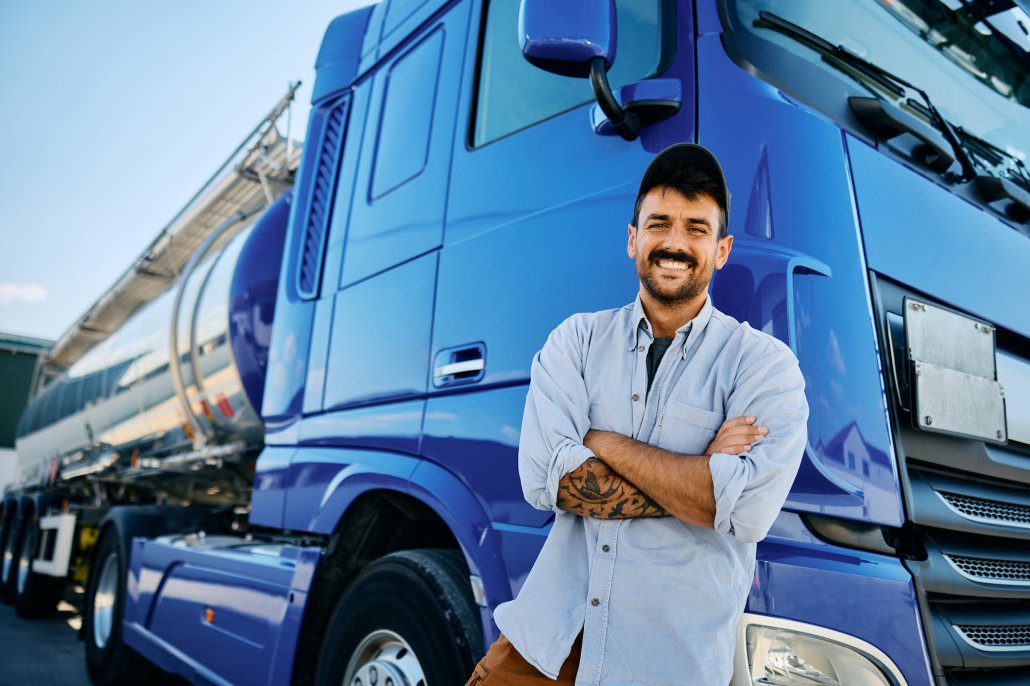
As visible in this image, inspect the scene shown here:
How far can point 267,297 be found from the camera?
4062 mm

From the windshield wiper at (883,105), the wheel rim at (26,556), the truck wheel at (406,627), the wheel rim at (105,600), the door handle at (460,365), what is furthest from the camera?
the wheel rim at (26,556)

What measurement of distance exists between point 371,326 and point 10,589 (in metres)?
7.43

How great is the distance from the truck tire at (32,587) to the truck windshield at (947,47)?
7336 mm

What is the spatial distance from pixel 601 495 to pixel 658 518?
0.11 m

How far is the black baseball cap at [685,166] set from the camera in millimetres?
1518

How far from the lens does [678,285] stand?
4.87ft

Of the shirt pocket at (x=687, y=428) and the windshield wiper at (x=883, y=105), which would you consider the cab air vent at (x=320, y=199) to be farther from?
the shirt pocket at (x=687, y=428)

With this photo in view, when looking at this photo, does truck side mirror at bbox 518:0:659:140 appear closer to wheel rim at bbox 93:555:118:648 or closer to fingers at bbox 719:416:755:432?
fingers at bbox 719:416:755:432

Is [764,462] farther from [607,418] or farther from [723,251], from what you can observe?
[723,251]

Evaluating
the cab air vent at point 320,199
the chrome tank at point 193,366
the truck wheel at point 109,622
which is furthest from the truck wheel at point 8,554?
the cab air vent at point 320,199

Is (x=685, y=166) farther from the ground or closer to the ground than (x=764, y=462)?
farther from the ground

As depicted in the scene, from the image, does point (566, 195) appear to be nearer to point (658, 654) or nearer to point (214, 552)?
point (658, 654)

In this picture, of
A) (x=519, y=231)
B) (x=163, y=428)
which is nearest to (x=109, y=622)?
(x=163, y=428)

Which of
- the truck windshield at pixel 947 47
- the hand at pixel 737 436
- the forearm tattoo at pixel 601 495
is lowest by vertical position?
the forearm tattoo at pixel 601 495
